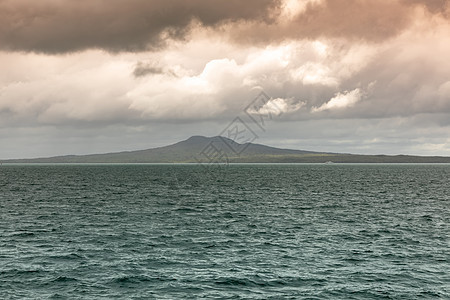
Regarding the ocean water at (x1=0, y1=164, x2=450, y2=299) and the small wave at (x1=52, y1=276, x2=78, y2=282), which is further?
the small wave at (x1=52, y1=276, x2=78, y2=282)

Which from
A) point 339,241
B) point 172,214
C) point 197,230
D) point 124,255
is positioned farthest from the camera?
point 172,214

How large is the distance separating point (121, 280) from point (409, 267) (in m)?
22.9

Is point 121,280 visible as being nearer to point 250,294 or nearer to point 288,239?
point 250,294

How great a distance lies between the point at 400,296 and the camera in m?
25.9

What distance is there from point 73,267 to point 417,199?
73.8 metres

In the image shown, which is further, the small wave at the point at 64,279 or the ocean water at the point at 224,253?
the small wave at the point at 64,279

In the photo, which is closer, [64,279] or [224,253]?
[64,279]

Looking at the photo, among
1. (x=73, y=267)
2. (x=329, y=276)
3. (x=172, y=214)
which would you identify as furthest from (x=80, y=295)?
(x=172, y=214)

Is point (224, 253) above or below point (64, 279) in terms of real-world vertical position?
below

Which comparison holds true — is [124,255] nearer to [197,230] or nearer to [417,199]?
[197,230]

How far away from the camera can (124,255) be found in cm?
3550

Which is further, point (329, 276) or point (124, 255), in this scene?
point (124, 255)

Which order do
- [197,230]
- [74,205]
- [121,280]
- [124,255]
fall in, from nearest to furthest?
1. [121,280]
2. [124,255]
3. [197,230]
4. [74,205]

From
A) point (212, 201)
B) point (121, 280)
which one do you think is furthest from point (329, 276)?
point (212, 201)
